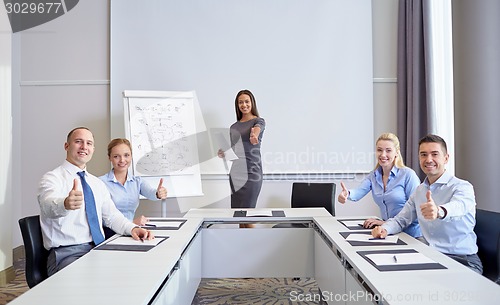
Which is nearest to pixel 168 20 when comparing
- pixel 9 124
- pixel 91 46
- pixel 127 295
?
pixel 91 46

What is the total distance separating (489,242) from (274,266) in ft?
4.54

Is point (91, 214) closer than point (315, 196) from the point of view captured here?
Yes

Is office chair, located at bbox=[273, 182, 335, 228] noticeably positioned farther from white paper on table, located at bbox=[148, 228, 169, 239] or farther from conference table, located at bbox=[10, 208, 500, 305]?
white paper on table, located at bbox=[148, 228, 169, 239]

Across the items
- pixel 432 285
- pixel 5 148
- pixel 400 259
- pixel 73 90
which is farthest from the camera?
pixel 73 90

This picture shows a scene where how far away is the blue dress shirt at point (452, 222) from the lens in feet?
7.64

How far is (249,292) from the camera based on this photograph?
3.63 metres

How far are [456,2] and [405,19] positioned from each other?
23.3 inches

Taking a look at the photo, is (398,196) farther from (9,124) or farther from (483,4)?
(9,124)

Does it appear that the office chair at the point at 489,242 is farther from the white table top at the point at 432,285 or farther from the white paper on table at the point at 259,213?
the white paper on table at the point at 259,213

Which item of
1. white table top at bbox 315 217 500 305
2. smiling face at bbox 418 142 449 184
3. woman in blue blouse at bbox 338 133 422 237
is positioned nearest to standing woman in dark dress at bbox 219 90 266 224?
woman in blue blouse at bbox 338 133 422 237

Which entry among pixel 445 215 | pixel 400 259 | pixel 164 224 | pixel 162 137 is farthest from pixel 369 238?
pixel 162 137

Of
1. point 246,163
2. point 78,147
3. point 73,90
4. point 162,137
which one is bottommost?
point 246,163

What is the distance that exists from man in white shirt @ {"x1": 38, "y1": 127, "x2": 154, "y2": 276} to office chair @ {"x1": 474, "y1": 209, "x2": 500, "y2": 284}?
5.78 feet

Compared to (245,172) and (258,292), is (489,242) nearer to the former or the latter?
(258,292)
